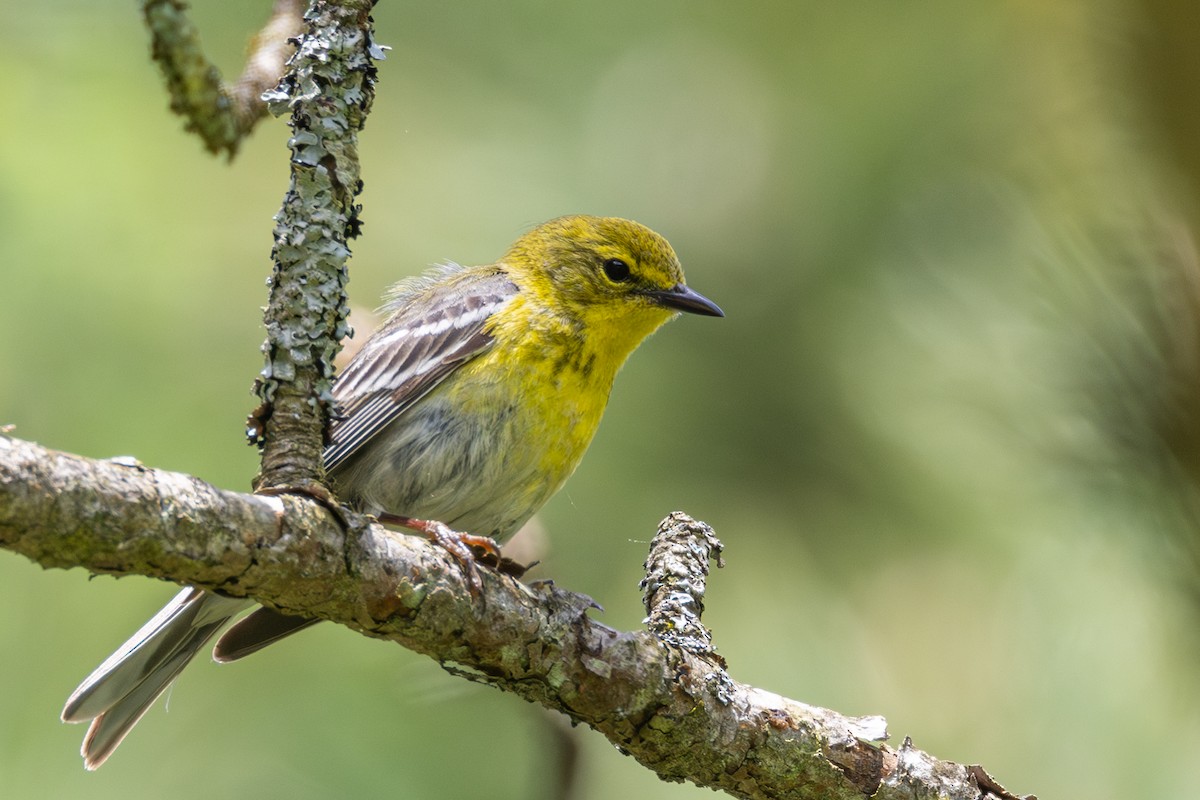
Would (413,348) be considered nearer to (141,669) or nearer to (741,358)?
(741,358)

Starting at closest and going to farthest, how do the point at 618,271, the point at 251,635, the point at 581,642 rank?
the point at 581,642, the point at 251,635, the point at 618,271

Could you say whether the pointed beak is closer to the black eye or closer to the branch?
the black eye

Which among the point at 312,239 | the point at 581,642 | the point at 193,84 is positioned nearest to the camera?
the point at 193,84

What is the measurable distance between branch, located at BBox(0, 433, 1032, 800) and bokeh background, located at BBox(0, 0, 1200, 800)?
631 millimetres

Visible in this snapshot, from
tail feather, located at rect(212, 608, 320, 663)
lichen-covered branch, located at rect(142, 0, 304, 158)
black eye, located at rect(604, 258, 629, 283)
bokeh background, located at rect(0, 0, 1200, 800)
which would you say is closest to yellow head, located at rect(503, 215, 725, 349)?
black eye, located at rect(604, 258, 629, 283)

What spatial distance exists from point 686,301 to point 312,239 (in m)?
2.01

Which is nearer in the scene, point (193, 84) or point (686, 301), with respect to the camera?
point (193, 84)

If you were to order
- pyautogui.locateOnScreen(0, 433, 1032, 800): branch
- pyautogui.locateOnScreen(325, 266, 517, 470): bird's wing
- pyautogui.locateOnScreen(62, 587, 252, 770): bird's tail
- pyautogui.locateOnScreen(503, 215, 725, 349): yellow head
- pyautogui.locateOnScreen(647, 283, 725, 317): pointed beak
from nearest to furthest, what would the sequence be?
pyautogui.locateOnScreen(0, 433, 1032, 800): branch < pyautogui.locateOnScreen(62, 587, 252, 770): bird's tail < pyautogui.locateOnScreen(325, 266, 517, 470): bird's wing < pyautogui.locateOnScreen(647, 283, 725, 317): pointed beak < pyautogui.locateOnScreen(503, 215, 725, 349): yellow head

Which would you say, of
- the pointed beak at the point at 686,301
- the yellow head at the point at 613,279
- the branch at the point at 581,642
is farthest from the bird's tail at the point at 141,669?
the pointed beak at the point at 686,301

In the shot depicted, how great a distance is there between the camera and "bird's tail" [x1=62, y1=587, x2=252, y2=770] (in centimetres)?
311

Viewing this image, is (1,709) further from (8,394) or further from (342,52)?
(342,52)

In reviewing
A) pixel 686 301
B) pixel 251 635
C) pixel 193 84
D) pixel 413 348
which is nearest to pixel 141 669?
pixel 251 635

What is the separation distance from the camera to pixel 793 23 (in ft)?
13.4

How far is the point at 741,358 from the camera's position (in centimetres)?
386
